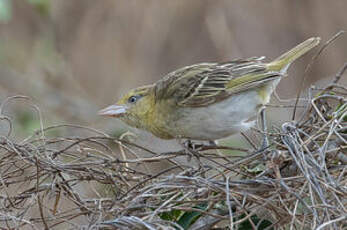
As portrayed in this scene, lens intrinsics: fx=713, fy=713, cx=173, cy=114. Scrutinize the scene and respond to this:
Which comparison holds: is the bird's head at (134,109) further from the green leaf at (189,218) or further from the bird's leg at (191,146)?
the green leaf at (189,218)

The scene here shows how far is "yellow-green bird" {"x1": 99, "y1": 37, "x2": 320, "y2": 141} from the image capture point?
4.15 metres

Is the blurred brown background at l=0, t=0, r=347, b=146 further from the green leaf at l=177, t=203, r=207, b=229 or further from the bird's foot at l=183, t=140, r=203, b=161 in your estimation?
the green leaf at l=177, t=203, r=207, b=229

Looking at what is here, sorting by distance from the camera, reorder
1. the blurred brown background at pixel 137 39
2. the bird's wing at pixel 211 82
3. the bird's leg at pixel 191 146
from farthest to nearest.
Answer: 1. the blurred brown background at pixel 137 39
2. the bird's wing at pixel 211 82
3. the bird's leg at pixel 191 146

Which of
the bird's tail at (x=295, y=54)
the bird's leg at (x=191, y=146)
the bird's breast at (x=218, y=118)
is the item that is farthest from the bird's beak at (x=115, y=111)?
the bird's tail at (x=295, y=54)

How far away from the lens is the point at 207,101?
4250 mm

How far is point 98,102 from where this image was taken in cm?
838

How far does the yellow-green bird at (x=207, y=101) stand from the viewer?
415cm

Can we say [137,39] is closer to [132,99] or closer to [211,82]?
[132,99]

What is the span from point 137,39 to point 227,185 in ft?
18.8

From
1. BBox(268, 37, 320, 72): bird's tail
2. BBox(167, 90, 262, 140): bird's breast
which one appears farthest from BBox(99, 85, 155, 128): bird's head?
BBox(268, 37, 320, 72): bird's tail

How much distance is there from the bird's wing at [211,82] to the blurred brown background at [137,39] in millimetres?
3444

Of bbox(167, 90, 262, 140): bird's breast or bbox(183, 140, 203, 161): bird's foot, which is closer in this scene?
bbox(183, 140, 203, 161): bird's foot

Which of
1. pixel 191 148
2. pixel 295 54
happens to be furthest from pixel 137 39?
pixel 191 148

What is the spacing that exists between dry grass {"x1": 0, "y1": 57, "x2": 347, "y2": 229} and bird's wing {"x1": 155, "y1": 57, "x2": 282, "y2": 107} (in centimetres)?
95
